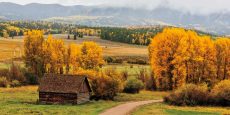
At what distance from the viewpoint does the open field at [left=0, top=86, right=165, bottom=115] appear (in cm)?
Answer: 6219

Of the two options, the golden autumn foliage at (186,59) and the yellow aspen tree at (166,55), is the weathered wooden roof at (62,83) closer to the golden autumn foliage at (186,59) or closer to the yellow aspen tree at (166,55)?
the yellow aspen tree at (166,55)

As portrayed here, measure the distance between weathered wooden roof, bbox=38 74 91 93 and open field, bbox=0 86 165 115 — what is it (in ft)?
10.6

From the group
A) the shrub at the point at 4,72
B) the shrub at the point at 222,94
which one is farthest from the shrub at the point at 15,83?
the shrub at the point at 222,94

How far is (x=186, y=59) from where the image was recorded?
9662 cm

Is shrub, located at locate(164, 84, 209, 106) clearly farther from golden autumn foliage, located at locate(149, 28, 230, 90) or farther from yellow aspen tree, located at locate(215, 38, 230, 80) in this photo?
yellow aspen tree, located at locate(215, 38, 230, 80)

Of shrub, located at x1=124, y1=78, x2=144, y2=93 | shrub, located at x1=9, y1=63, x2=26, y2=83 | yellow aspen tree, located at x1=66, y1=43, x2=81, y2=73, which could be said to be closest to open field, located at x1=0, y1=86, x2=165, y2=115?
shrub, located at x1=124, y1=78, x2=144, y2=93

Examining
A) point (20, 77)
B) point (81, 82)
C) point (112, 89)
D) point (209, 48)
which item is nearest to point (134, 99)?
point (112, 89)

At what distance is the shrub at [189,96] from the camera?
78.6 meters

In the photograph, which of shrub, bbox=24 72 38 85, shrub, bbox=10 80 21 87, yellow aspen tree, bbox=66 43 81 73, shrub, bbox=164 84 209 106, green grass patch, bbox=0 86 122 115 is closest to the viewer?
green grass patch, bbox=0 86 122 115

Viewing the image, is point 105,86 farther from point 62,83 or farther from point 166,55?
point 166,55

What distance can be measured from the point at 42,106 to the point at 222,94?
107 feet

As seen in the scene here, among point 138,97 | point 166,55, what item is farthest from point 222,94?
point 166,55

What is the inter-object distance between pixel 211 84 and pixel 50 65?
43.6 m

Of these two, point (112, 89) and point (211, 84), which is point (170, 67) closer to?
point (211, 84)
